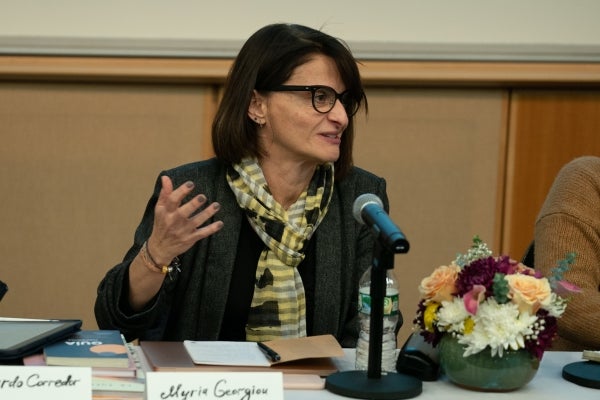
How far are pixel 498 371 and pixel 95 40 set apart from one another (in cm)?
239

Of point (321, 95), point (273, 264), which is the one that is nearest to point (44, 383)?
point (273, 264)

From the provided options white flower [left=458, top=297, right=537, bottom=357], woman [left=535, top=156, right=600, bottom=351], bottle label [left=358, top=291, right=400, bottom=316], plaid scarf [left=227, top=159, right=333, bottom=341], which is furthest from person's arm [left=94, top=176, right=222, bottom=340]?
woman [left=535, top=156, right=600, bottom=351]

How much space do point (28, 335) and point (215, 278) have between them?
65 centimetres

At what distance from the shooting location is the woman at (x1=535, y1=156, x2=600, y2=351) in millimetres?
2346

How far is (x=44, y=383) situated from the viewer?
59.6 inches

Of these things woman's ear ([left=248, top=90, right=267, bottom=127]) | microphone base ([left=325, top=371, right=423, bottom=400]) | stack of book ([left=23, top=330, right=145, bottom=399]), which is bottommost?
microphone base ([left=325, top=371, right=423, bottom=400])

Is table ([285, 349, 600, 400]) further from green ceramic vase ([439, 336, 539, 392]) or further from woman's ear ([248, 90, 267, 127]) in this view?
woman's ear ([248, 90, 267, 127])

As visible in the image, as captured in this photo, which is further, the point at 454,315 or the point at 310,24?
the point at 310,24

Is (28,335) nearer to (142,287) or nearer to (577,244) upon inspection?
(142,287)

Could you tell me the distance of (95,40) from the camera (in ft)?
12.0

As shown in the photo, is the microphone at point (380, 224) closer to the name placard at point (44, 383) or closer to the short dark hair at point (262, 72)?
the name placard at point (44, 383)

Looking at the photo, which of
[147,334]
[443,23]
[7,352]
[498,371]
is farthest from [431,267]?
[7,352]

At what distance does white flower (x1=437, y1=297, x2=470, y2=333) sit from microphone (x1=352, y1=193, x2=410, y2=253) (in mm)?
209

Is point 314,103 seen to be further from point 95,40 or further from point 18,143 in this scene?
point 18,143
